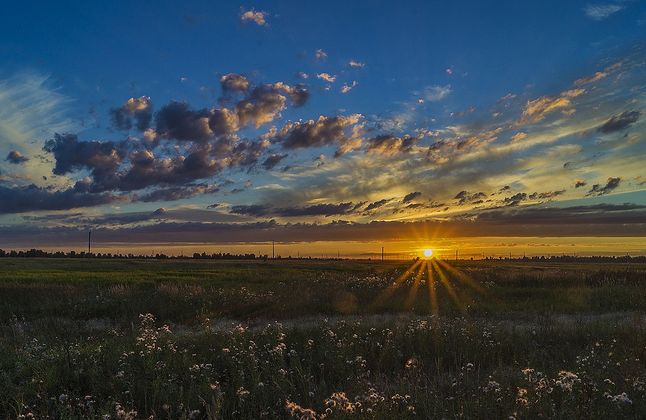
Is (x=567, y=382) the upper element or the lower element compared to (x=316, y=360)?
upper

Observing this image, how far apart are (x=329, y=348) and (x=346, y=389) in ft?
7.36

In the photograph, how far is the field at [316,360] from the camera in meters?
5.97

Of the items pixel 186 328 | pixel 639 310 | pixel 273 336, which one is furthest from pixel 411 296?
pixel 273 336

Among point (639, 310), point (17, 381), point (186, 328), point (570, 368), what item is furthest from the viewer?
point (639, 310)

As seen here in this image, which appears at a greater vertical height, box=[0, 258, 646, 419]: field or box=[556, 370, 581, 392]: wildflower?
box=[556, 370, 581, 392]: wildflower

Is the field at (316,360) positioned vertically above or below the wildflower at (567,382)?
below

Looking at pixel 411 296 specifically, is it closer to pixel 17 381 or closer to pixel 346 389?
pixel 346 389

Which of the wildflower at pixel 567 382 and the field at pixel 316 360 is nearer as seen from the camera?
the wildflower at pixel 567 382

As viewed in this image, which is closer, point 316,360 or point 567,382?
point 567,382

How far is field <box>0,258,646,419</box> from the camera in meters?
5.97

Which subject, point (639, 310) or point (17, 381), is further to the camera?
point (639, 310)

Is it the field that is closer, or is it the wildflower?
the wildflower

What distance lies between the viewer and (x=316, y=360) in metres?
10.0

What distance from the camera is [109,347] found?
9.94 metres
